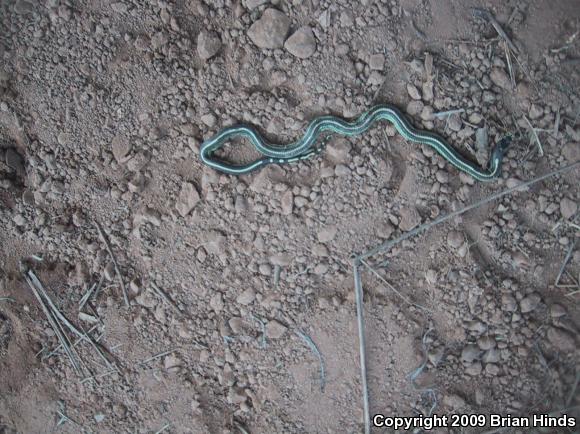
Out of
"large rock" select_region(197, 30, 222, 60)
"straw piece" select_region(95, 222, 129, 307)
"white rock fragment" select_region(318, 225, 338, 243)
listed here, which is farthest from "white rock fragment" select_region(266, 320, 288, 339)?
"large rock" select_region(197, 30, 222, 60)

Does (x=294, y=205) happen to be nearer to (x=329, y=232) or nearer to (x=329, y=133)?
(x=329, y=232)

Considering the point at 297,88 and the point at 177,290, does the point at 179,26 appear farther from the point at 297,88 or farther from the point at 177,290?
the point at 177,290

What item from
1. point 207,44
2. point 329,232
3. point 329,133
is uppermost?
point 207,44

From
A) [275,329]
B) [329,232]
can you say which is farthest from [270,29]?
[275,329]

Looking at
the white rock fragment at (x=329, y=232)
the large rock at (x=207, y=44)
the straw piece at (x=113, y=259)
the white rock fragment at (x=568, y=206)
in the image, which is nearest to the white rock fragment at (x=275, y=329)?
the white rock fragment at (x=329, y=232)

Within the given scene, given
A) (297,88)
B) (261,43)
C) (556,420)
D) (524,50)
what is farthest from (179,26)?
(556,420)

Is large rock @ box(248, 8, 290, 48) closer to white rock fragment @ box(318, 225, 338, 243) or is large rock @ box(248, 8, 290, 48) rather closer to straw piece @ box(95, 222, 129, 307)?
white rock fragment @ box(318, 225, 338, 243)
